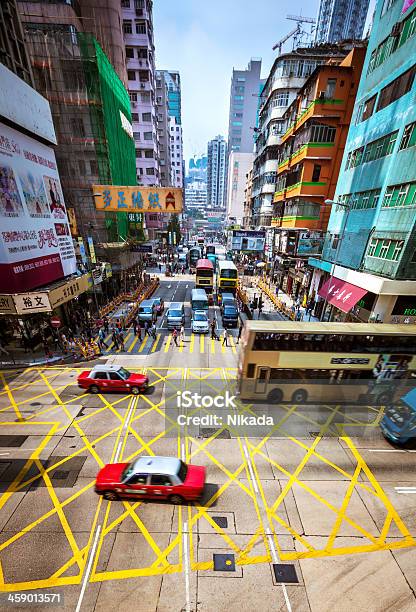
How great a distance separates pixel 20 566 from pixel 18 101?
81.1 ft

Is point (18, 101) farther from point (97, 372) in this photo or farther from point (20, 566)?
point (20, 566)

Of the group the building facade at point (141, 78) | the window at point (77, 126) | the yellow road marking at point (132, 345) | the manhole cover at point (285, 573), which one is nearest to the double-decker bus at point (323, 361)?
the manhole cover at point (285, 573)

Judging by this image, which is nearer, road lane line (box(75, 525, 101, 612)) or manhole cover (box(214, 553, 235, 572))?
road lane line (box(75, 525, 101, 612))

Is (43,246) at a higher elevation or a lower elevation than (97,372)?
higher

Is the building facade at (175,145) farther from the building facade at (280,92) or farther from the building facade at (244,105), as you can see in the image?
the building facade at (280,92)

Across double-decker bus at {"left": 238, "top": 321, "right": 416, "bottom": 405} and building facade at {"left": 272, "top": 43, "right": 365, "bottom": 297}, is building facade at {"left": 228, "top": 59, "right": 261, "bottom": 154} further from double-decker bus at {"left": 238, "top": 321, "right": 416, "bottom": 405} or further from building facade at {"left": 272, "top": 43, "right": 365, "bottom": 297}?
double-decker bus at {"left": 238, "top": 321, "right": 416, "bottom": 405}

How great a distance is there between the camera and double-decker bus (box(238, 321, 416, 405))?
13.0 metres

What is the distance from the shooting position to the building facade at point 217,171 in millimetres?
154875

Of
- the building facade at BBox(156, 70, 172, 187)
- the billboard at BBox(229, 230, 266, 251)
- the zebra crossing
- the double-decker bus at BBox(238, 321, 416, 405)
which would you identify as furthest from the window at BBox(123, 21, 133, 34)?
the double-decker bus at BBox(238, 321, 416, 405)

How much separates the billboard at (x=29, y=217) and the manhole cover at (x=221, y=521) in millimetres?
17458

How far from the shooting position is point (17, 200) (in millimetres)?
17203

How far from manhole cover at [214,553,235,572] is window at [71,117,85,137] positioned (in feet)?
116

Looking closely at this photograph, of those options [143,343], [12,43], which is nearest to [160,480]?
[143,343]

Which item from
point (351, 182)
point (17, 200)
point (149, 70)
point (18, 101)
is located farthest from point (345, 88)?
point (149, 70)
